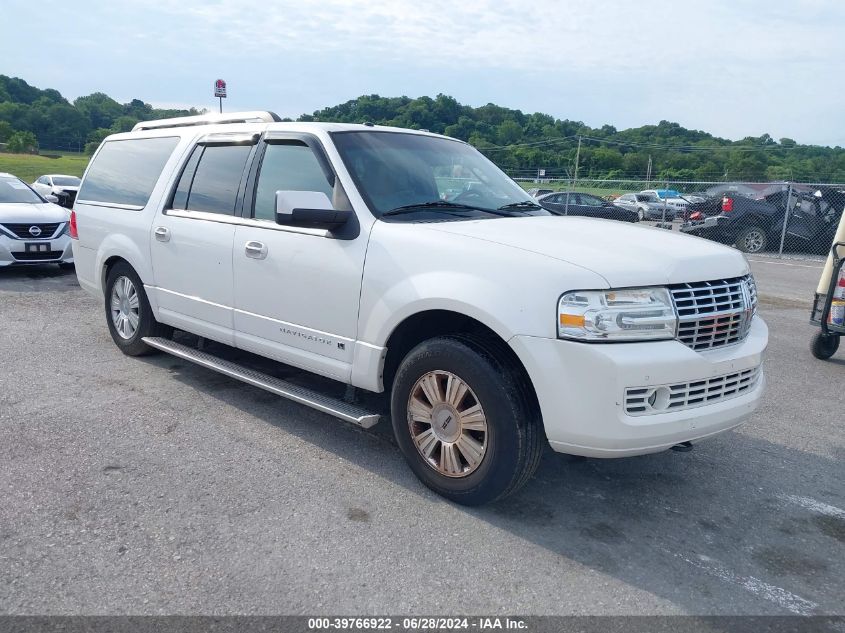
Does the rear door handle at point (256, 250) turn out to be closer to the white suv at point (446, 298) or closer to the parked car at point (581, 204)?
the white suv at point (446, 298)

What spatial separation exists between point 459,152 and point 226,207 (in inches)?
66.2

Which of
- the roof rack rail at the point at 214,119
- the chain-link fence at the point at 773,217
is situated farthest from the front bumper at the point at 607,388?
the chain-link fence at the point at 773,217

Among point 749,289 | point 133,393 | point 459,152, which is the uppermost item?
point 459,152

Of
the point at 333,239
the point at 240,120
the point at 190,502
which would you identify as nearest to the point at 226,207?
the point at 240,120

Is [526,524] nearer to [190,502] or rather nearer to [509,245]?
[509,245]

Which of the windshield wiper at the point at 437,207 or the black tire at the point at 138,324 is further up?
the windshield wiper at the point at 437,207

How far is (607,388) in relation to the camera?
3098 mm

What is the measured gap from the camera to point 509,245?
3479 millimetres

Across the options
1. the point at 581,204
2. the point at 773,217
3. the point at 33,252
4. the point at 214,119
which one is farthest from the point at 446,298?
the point at 581,204

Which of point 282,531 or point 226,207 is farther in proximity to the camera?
point 226,207

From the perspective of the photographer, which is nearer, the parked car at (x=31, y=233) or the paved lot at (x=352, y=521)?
the paved lot at (x=352, y=521)

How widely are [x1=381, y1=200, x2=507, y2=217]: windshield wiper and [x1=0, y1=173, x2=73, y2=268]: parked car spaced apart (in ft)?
27.0

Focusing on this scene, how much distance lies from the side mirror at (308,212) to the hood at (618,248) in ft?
1.77

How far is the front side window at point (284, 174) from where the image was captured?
4.40 meters
